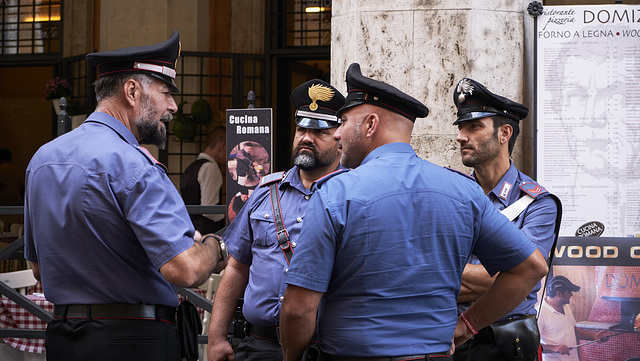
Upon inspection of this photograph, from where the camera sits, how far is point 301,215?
3.24 metres

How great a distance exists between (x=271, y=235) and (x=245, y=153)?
4.89ft

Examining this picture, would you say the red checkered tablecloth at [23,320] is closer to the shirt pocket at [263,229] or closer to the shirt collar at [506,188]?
the shirt pocket at [263,229]

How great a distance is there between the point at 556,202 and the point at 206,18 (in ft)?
25.0

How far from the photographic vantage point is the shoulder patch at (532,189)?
307 centimetres

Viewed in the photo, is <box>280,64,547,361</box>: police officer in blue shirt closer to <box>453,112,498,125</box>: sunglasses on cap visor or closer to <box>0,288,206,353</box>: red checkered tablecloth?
<box>453,112,498,125</box>: sunglasses on cap visor

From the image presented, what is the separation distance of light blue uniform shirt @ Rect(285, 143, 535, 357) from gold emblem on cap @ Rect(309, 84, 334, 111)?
1.30 meters

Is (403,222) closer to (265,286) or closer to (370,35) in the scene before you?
(265,286)

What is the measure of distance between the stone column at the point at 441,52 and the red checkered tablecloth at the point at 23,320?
101 inches

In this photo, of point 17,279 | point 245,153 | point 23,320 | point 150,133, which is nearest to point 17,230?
point 17,279

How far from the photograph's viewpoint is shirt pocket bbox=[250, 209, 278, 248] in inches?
127

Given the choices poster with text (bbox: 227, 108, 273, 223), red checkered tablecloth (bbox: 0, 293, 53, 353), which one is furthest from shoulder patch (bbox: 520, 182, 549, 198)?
red checkered tablecloth (bbox: 0, 293, 53, 353)

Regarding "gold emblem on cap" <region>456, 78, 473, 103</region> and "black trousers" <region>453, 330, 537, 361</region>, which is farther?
"gold emblem on cap" <region>456, 78, 473, 103</region>

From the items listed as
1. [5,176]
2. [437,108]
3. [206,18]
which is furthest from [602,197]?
[5,176]

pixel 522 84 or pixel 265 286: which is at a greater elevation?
pixel 522 84
